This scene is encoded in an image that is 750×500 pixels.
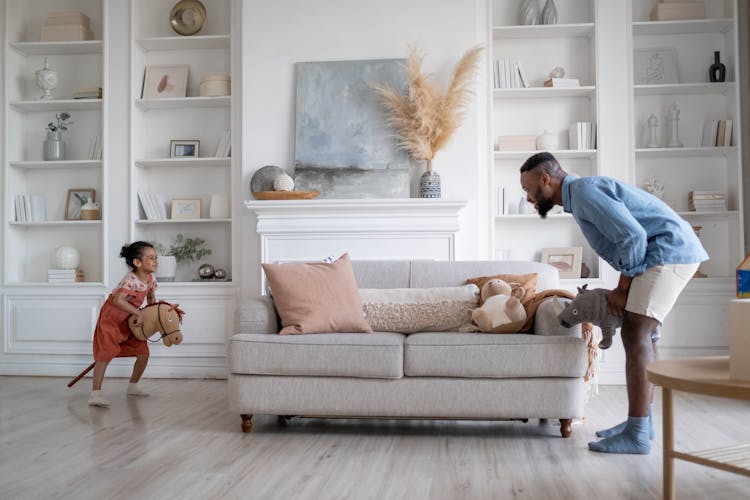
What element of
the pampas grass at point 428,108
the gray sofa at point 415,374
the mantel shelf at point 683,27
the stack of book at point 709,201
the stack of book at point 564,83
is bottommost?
the gray sofa at point 415,374

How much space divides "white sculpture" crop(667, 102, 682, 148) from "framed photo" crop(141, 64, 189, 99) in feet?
11.5

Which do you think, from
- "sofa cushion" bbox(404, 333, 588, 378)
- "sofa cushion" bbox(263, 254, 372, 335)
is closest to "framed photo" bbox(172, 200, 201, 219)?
"sofa cushion" bbox(263, 254, 372, 335)

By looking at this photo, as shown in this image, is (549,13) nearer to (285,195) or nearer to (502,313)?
(285,195)

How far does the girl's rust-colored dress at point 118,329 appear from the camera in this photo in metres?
4.25

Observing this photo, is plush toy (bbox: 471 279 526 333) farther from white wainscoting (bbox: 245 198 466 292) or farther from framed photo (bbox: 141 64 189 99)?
framed photo (bbox: 141 64 189 99)

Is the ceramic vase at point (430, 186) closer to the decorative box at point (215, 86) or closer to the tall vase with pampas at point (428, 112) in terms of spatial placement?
the tall vase with pampas at point (428, 112)

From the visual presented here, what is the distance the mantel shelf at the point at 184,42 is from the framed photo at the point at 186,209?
116 cm

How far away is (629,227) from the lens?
271 centimetres

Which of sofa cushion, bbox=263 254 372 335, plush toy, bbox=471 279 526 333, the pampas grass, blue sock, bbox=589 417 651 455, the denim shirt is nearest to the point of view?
the denim shirt

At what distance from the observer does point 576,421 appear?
11.1ft

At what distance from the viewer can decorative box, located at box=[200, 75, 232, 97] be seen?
5.17 m

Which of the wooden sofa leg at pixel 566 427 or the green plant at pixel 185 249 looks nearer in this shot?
the wooden sofa leg at pixel 566 427

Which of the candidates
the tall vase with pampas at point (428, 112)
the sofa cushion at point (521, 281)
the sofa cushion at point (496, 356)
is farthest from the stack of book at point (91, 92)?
the sofa cushion at point (496, 356)

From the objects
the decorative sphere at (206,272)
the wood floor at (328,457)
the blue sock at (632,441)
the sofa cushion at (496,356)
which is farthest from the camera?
the decorative sphere at (206,272)
